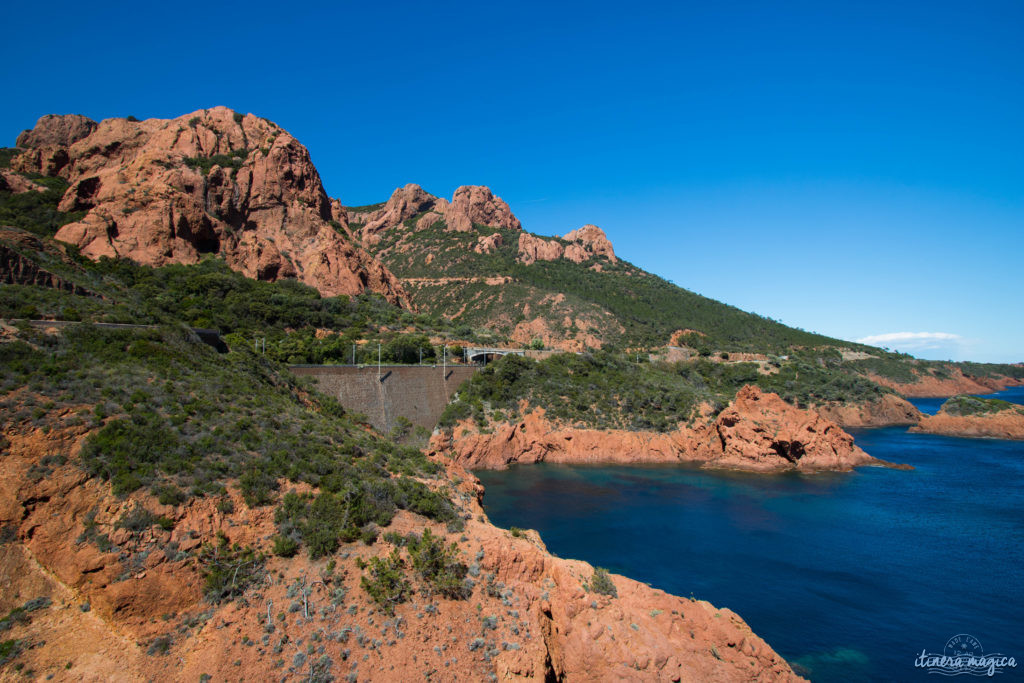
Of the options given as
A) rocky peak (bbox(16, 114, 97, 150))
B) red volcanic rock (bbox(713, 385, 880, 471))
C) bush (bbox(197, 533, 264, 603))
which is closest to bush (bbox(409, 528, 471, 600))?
bush (bbox(197, 533, 264, 603))

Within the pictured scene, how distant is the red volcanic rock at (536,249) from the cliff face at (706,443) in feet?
229

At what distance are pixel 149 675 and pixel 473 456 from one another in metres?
29.5

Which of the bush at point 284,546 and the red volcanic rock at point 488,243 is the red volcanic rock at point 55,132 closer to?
the red volcanic rock at point 488,243

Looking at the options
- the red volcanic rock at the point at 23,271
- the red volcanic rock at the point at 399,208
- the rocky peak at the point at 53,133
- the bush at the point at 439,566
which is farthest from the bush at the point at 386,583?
the red volcanic rock at the point at 399,208

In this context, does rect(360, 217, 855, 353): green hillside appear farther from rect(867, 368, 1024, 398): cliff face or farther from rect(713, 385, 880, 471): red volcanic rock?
rect(713, 385, 880, 471): red volcanic rock

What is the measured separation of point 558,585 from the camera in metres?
13.7

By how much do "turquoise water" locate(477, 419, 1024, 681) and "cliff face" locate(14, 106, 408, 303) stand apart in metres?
34.8

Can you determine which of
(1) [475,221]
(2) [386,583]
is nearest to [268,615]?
(2) [386,583]

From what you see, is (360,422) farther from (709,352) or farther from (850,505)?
(709,352)

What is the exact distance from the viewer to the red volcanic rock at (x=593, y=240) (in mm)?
120500

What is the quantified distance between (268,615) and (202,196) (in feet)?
174

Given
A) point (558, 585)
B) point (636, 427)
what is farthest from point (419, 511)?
point (636, 427)

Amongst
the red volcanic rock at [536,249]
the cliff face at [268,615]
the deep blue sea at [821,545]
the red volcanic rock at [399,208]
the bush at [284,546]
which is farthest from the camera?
the red volcanic rock at [399,208]

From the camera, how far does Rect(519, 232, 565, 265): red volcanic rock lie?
10850 cm
